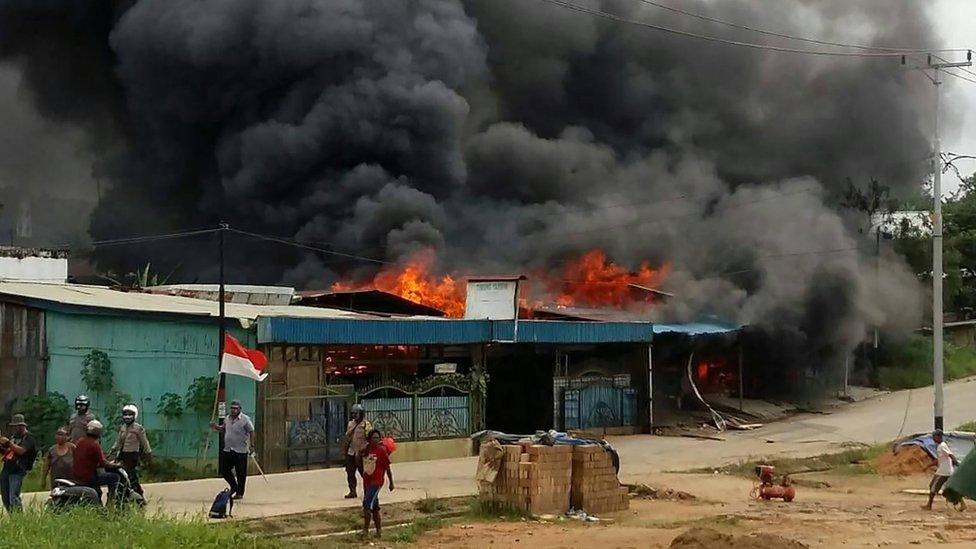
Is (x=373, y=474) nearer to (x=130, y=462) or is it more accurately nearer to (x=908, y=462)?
(x=130, y=462)

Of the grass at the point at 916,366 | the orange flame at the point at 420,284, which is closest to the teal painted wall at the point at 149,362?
the orange flame at the point at 420,284

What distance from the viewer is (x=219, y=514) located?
41.2 ft

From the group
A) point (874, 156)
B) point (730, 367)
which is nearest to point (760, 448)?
point (730, 367)

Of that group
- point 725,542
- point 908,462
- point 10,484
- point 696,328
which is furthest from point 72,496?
point 696,328

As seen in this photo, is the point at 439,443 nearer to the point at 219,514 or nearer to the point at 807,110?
the point at 219,514

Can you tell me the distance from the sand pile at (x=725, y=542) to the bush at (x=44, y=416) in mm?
12410

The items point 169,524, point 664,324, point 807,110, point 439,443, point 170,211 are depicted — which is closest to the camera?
point 169,524

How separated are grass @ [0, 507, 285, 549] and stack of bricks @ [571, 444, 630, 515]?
5305mm

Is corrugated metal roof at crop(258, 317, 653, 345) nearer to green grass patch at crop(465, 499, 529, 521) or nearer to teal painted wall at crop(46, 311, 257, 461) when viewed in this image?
teal painted wall at crop(46, 311, 257, 461)

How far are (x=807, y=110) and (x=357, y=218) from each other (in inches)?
776

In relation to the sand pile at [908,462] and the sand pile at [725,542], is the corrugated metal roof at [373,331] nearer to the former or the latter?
the sand pile at [908,462]

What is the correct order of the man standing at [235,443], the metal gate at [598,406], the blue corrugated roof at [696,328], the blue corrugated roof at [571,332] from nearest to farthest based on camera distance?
the man standing at [235,443]
the blue corrugated roof at [571,332]
the metal gate at [598,406]
the blue corrugated roof at [696,328]

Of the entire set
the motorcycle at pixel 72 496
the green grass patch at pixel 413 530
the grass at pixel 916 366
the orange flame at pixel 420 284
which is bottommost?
the green grass patch at pixel 413 530

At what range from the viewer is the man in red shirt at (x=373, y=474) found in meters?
11.8
